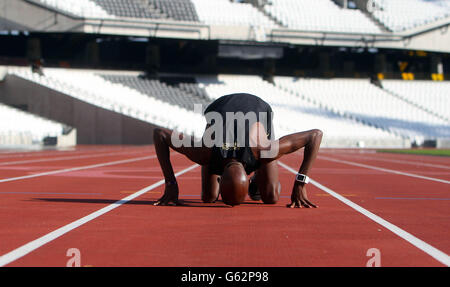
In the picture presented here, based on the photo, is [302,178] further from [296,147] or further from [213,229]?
[213,229]

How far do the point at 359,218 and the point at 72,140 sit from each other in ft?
104

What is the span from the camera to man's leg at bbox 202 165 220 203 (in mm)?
6727

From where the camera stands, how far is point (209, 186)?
6.86 meters

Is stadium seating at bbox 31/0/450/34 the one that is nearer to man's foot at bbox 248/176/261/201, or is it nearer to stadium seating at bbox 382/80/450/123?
stadium seating at bbox 382/80/450/123

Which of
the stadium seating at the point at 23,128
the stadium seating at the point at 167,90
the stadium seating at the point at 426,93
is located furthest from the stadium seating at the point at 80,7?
the stadium seating at the point at 426,93

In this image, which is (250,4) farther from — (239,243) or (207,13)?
(239,243)

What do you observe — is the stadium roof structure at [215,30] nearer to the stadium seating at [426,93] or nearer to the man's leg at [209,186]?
the stadium seating at [426,93]

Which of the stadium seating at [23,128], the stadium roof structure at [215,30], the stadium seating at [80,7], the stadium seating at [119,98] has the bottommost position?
the stadium seating at [23,128]

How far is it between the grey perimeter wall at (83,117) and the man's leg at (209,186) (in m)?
28.1

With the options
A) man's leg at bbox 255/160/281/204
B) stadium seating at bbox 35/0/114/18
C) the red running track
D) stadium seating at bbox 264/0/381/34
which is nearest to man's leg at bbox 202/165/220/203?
the red running track

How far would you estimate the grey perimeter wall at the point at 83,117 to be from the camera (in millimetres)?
36000

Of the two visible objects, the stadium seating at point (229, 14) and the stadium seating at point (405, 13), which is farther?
the stadium seating at point (405, 13)

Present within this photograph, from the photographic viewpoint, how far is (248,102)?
6668 millimetres
